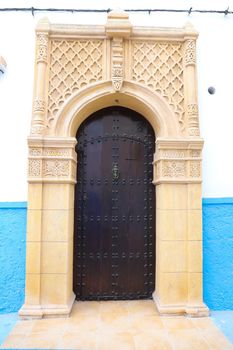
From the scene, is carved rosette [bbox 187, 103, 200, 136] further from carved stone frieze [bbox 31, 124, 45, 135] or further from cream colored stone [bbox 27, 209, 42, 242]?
cream colored stone [bbox 27, 209, 42, 242]

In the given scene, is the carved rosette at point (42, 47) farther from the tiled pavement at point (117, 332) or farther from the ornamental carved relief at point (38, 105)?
the tiled pavement at point (117, 332)

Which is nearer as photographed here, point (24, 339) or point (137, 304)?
point (24, 339)

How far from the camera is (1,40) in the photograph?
3.61 metres

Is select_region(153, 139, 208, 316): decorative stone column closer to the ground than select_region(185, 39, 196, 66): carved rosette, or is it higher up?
closer to the ground

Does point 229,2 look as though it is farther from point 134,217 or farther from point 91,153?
point 134,217

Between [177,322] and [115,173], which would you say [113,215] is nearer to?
[115,173]

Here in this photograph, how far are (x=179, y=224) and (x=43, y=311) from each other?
1.82 metres

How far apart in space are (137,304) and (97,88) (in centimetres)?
268

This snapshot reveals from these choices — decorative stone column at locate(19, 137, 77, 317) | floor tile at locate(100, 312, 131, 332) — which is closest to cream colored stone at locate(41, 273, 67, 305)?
decorative stone column at locate(19, 137, 77, 317)

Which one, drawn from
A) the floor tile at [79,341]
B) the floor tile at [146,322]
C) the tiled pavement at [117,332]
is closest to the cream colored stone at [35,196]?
the tiled pavement at [117,332]

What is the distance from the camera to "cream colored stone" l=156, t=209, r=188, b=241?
135 inches

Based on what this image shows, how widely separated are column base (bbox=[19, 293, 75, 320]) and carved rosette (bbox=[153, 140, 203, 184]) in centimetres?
182

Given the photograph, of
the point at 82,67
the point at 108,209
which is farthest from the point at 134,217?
the point at 82,67

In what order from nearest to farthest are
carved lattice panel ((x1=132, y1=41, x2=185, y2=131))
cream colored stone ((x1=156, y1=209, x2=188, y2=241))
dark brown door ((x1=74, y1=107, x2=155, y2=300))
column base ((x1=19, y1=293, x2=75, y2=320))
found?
column base ((x1=19, y1=293, x2=75, y2=320)) < cream colored stone ((x1=156, y1=209, x2=188, y2=241)) < carved lattice panel ((x1=132, y1=41, x2=185, y2=131)) < dark brown door ((x1=74, y1=107, x2=155, y2=300))
